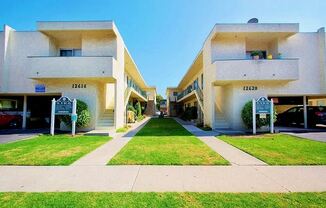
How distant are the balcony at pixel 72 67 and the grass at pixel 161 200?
979cm

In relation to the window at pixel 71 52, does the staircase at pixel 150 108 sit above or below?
below

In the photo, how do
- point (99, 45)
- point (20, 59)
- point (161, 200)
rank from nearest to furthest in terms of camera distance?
point (161, 200) < point (99, 45) < point (20, 59)

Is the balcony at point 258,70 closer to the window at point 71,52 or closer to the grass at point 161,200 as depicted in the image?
the grass at point 161,200

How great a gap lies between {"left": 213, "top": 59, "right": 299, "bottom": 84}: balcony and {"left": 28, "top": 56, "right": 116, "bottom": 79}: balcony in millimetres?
7579

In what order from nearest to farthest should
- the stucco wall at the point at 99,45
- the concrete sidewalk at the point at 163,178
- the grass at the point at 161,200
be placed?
the grass at the point at 161,200 < the concrete sidewalk at the point at 163,178 < the stucco wall at the point at 99,45

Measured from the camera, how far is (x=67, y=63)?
12.5 meters

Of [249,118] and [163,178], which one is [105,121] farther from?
[163,178]

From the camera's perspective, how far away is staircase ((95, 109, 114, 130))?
1384 cm

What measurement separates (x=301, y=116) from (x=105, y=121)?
1613 cm

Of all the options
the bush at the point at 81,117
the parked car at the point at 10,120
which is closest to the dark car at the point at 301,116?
the bush at the point at 81,117

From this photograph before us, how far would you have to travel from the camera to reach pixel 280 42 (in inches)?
572

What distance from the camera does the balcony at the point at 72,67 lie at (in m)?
12.4

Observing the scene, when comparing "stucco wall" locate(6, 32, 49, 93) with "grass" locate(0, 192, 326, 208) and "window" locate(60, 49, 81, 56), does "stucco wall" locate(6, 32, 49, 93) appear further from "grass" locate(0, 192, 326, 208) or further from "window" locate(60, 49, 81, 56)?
"grass" locate(0, 192, 326, 208)

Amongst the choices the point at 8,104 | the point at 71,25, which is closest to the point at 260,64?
the point at 71,25
